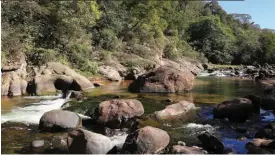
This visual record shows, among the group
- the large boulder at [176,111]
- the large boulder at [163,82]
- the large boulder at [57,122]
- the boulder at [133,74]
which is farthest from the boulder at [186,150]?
the boulder at [133,74]

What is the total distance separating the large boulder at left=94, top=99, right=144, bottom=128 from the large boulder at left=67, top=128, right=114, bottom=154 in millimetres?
2266

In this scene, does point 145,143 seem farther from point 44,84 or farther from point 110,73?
point 110,73

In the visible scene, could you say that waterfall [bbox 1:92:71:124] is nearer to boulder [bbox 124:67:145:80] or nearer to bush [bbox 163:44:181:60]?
boulder [bbox 124:67:145:80]

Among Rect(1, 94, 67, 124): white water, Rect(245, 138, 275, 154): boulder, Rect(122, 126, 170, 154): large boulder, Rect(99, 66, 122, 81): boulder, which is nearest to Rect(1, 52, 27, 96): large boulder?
Rect(1, 94, 67, 124): white water

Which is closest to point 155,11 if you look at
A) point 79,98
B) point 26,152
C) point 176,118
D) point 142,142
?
point 142,142

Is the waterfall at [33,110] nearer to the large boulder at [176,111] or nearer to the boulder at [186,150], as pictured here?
the large boulder at [176,111]

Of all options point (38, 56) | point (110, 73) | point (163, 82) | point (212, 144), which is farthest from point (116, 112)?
point (110, 73)

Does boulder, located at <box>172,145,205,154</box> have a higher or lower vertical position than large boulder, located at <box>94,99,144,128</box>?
lower

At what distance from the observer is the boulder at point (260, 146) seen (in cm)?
607

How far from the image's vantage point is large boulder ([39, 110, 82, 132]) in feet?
25.0

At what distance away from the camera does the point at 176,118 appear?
934 cm

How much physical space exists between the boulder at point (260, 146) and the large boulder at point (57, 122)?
12.9ft

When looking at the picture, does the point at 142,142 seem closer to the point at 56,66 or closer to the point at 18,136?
the point at 18,136

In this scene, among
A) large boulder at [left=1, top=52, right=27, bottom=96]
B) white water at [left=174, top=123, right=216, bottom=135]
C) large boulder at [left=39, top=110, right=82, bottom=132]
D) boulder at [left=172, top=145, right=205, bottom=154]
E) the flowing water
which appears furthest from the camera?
large boulder at [left=1, top=52, right=27, bottom=96]
